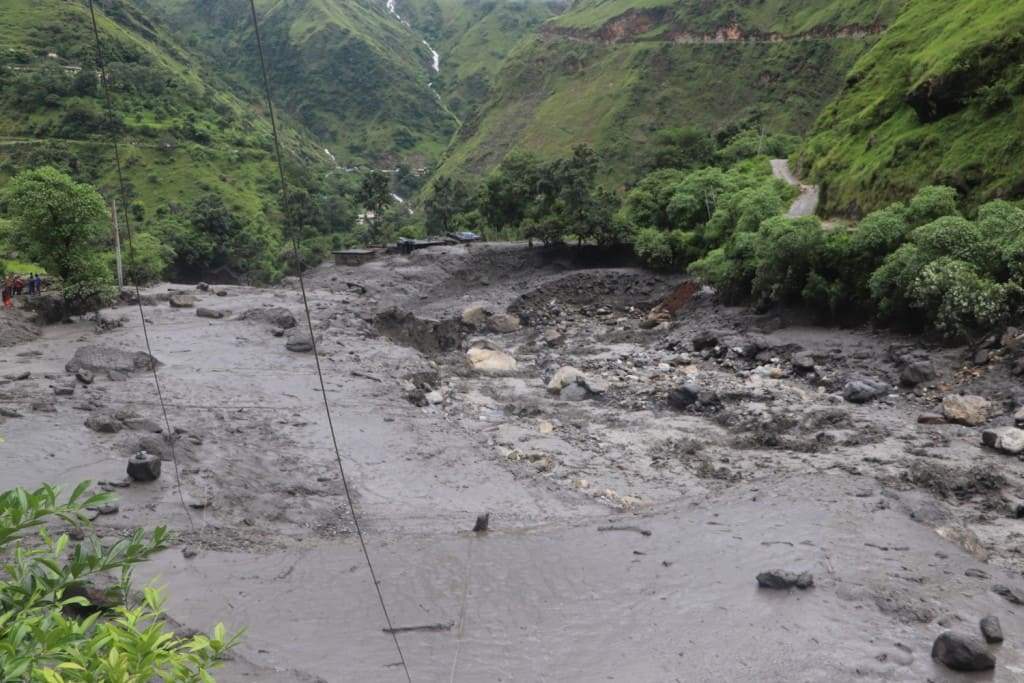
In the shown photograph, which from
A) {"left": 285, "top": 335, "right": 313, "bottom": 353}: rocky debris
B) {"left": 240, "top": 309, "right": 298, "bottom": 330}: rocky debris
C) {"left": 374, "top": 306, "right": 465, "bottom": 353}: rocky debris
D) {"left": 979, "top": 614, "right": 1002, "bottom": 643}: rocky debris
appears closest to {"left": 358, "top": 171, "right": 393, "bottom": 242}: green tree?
{"left": 374, "top": 306, "right": 465, "bottom": 353}: rocky debris

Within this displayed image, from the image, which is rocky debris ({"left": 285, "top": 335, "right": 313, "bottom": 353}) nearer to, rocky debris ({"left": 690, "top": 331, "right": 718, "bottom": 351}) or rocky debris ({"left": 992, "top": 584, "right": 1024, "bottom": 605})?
rocky debris ({"left": 690, "top": 331, "right": 718, "bottom": 351})

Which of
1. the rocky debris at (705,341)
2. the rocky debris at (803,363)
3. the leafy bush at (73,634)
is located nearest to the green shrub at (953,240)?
the rocky debris at (803,363)

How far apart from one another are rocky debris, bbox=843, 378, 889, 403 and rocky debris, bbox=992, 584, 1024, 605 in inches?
365

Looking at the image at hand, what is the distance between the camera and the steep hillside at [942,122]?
25875 mm

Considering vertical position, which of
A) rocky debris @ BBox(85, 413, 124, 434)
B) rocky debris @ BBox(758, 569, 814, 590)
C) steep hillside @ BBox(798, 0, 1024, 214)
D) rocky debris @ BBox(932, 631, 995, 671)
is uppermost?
steep hillside @ BBox(798, 0, 1024, 214)

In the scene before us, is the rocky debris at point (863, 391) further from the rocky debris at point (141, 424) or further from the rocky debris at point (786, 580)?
the rocky debris at point (141, 424)

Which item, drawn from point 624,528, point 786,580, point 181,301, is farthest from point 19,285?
point 786,580

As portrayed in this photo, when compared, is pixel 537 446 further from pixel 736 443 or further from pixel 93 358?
pixel 93 358

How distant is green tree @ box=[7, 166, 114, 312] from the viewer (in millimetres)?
25391

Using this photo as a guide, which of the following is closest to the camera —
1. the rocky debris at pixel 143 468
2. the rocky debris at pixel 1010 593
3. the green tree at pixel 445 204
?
the rocky debris at pixel 1010 593

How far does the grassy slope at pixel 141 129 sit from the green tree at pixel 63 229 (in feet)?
120

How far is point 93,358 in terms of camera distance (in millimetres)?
21062

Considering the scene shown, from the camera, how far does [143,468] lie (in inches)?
545

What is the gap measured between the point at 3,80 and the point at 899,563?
275 ft
